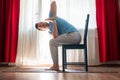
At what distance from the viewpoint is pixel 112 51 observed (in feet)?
12.8

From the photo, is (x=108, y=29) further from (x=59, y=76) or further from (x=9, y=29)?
(x=59, y=76)

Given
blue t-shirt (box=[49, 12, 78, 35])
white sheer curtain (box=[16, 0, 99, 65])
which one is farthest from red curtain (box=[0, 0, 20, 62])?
blue t-shirt (box=[49, 12, 78, 35])

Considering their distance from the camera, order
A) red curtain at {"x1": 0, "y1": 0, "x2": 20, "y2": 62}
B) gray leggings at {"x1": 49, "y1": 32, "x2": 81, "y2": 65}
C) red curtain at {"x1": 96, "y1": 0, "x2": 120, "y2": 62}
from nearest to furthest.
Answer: gray leggings at {"x1": 49, "y1": 32, "x2": 81, "y2": 65} < red curtain at {"x1": 96, "y1": 0, "x2": 120, "y2": 62} < red curtain at {"x1": 0, "y1": 0, "x2": 20, "y2": 62}

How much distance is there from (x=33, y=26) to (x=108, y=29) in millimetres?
1288

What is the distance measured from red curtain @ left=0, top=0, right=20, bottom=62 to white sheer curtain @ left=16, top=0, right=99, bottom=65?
11cm

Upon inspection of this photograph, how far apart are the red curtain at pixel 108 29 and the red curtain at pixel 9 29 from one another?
1416 millimetres

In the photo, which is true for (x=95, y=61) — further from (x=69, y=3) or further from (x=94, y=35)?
(x=69, y=3)

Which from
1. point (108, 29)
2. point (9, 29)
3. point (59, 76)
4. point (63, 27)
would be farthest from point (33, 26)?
point (59, 76)

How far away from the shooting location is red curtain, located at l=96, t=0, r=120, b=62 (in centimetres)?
388

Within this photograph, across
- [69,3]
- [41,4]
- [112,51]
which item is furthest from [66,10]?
[112,51]

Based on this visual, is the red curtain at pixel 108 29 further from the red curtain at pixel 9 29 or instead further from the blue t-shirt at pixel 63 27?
the red curtain at pixel 9 29

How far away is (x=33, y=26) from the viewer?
407 cm

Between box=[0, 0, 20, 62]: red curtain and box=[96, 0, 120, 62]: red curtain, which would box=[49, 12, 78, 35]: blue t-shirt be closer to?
box=[96, 0, 120, 62]: red curtain

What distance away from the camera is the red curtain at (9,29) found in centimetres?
399
